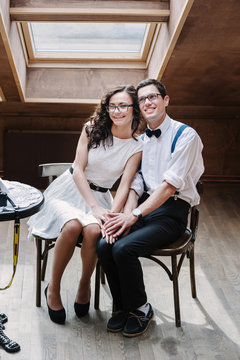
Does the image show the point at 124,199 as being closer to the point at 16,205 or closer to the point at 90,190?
the point at 90,190

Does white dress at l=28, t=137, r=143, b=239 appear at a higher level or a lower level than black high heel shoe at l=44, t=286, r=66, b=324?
higher

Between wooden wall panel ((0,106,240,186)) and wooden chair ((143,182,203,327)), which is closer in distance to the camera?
wooden chair ((143,182,203,327))

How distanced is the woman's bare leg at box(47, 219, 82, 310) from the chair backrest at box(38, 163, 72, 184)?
0.51m

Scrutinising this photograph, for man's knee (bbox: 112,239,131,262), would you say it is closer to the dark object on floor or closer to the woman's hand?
the woman's hand

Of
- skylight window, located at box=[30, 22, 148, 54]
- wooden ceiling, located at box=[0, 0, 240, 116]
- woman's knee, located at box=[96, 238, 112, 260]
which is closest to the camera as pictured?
woman's knee, located at box=[96, 238, 112, 260]

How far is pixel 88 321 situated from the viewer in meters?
2.57

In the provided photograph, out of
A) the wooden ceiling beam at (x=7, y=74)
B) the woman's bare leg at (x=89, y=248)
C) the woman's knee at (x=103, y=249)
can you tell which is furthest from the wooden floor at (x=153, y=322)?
the wooden ceiling beam at (x=7, y=74)

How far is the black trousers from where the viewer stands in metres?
2.35

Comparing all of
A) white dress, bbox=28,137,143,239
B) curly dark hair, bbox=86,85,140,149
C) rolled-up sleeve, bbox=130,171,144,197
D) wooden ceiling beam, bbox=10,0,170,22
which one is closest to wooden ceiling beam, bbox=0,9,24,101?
wooden ceiling beam, bbox=10,0,170,22

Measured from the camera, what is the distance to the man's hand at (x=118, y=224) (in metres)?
2.41

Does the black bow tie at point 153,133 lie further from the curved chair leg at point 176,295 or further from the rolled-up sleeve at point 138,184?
the curved chair leg at point 176,295

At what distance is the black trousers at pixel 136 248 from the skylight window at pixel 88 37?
180 cm

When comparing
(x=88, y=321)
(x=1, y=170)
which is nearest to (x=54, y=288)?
(x=88, y=321)

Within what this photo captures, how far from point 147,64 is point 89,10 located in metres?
1.20
